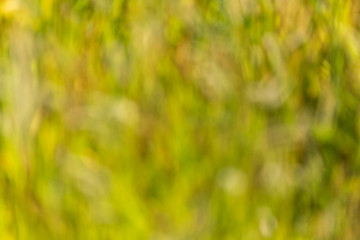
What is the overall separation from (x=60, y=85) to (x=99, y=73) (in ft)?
0.28

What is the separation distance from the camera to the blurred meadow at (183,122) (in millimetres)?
1355

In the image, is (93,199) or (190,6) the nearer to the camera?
(93,199)

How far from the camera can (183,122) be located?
1.42 m

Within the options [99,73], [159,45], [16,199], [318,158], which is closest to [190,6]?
[159,45]

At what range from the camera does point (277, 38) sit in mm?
1458

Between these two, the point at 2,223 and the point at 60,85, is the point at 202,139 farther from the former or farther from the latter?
the point at 2,223

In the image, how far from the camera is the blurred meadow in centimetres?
136

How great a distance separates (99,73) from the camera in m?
1.48

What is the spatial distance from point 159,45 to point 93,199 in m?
0.31

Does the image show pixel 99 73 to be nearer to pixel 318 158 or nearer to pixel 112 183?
pixel 112 183

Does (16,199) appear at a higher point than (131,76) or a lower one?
lower

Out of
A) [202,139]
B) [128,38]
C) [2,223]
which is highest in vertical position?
[128,38]

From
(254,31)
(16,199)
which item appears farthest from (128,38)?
(16,199)

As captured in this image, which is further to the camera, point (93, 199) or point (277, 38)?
point (277, 38)
